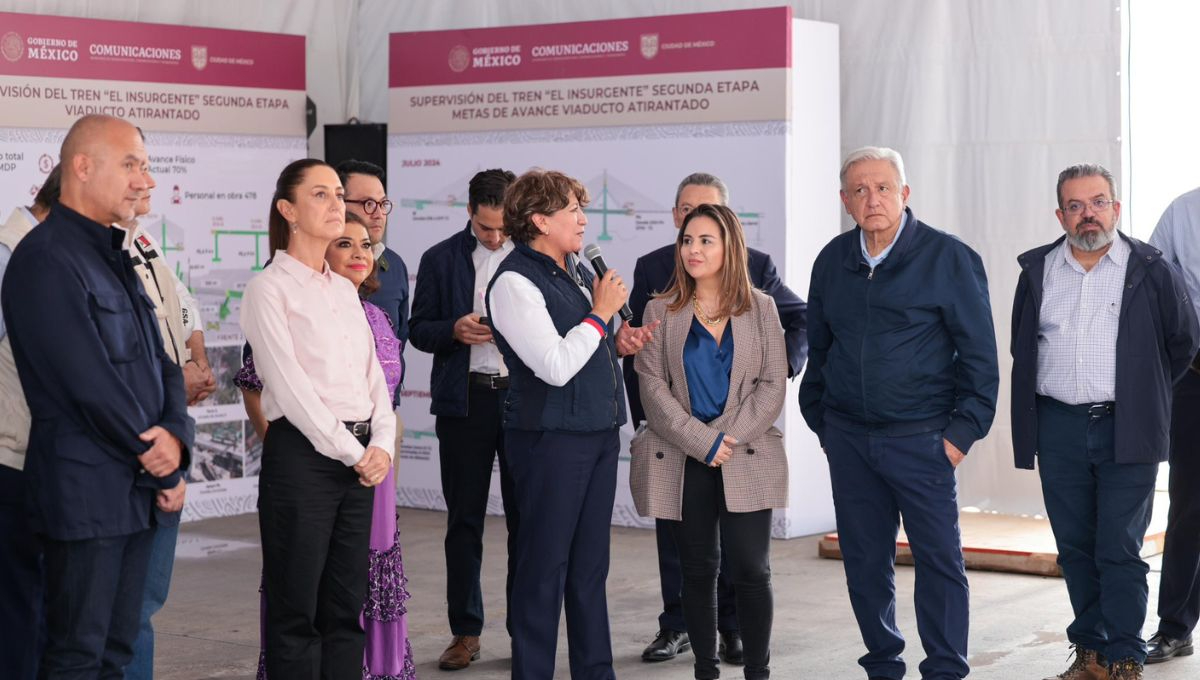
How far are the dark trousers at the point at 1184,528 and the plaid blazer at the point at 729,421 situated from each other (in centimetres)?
151

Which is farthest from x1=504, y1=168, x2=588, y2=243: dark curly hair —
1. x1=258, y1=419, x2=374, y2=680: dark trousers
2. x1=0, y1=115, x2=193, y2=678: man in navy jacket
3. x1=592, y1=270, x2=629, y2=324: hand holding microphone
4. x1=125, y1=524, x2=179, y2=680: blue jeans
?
x1=125, y1=524, x2=179, y2=680: blue jeans

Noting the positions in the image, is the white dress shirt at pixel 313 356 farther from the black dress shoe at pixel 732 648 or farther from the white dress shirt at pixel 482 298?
the black dress shoe at pixel 732 648

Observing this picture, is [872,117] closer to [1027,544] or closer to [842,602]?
[1027,544]

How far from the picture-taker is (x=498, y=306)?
4223mm

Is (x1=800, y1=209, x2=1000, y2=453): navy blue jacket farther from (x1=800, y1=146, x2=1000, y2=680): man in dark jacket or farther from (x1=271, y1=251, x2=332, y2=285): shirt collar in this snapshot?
(x1=271, y1=251, x2=332, y2=285): shirt collar

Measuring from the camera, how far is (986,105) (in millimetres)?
7859

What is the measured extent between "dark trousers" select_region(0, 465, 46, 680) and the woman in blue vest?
4.28 ft

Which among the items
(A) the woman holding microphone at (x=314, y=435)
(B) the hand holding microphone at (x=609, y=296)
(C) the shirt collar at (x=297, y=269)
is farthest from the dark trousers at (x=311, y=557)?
(B) the hand holding microphone at (x=609, y=296)

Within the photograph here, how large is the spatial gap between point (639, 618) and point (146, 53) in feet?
14.3

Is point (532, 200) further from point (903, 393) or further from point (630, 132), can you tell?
point (630, 132)

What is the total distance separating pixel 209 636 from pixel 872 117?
4.48 metres

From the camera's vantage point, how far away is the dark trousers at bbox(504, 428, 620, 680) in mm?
4242

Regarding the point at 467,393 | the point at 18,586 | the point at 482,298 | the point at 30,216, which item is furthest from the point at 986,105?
the point at 18,586

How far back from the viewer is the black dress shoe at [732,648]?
517 centimetres
